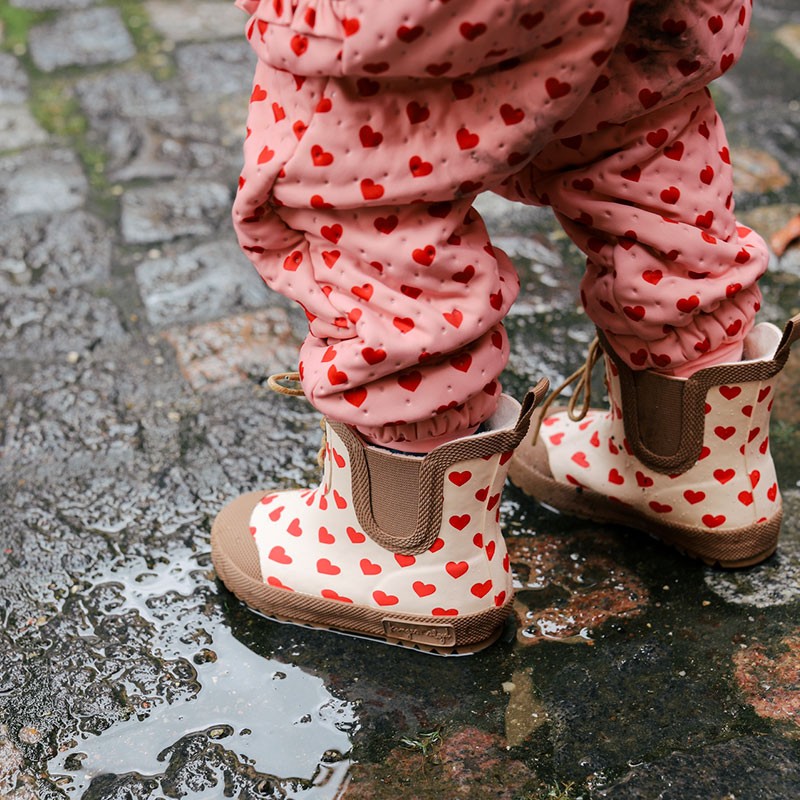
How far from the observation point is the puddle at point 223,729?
1.20 m

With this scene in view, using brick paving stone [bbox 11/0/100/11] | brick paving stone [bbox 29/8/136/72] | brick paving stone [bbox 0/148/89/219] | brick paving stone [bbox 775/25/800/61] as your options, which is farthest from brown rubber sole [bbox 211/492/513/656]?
brick paving stone [bbox 11/0/100/11]

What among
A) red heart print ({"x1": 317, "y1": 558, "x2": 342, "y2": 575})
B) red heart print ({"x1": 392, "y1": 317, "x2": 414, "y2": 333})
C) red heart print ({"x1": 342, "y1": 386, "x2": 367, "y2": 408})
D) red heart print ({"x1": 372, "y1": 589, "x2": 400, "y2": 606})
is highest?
red heart print ({"x1": 392, "y1": 317, "x2": 414, "y2": 333})

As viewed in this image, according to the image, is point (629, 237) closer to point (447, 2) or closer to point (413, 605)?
point (447, 2)

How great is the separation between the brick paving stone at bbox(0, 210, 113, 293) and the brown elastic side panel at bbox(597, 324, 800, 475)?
1.22m

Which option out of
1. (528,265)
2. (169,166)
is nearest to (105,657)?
(528,265)

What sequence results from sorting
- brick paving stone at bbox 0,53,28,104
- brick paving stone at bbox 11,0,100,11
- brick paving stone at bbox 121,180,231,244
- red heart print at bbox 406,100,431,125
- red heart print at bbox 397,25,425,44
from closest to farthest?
1. red heart print at bbox 397,25,425,44
2. red heart print at bbox 406,100,431,125
3. brick paving stone at bbox 121,180,231,244
4. brick paving stone at bbox 0,53,28,104
5. brick paving stone at bbox 11,0,100,11

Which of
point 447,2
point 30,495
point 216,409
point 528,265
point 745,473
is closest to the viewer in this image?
point 447,2

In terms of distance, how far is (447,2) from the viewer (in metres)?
0.96

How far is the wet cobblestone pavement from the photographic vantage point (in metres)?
1.20

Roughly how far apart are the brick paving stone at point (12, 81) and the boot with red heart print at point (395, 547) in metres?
1.90

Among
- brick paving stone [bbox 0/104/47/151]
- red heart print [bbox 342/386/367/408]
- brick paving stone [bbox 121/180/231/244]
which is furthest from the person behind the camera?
brick paving stone [bbox 0/104/47/151]

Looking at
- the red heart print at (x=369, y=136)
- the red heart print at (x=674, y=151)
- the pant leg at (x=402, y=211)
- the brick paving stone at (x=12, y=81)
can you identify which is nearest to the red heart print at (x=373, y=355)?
the pant leg at (x=402, y=211)

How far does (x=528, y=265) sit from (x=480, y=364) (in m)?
1.07

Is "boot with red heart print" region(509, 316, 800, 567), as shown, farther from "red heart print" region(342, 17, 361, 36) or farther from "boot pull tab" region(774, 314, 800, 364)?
"red heart print" region(342, 17, 361, 36)
